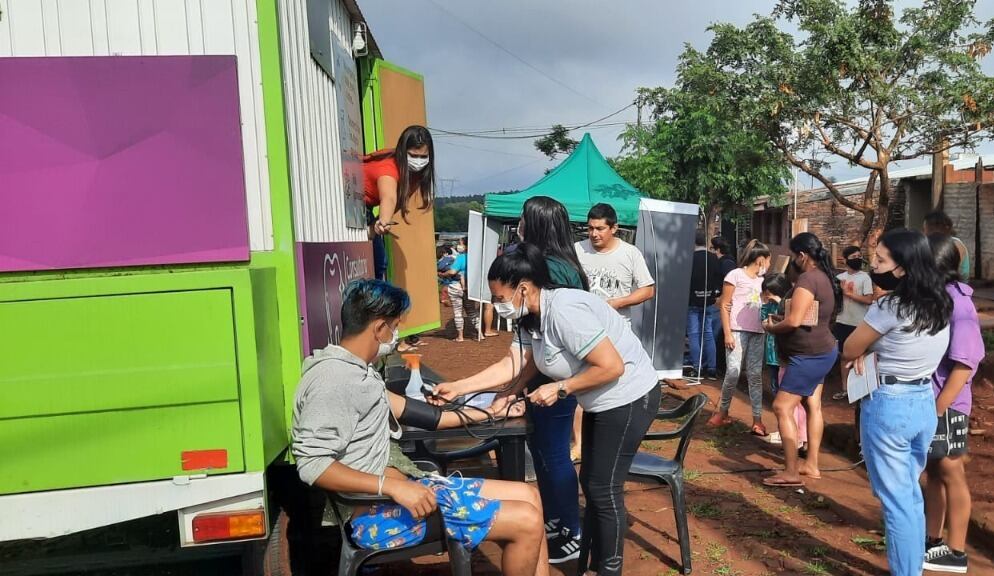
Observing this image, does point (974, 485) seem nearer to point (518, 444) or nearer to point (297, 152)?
point (518, 444)

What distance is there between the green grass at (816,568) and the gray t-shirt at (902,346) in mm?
1284

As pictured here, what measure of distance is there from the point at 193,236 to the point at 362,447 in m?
0.95

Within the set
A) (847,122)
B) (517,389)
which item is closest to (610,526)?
(517,389)

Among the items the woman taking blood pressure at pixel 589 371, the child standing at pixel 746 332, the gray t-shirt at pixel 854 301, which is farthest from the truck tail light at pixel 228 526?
the gray t-shirt at pixel 854 301

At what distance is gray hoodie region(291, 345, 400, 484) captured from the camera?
256 centimetres

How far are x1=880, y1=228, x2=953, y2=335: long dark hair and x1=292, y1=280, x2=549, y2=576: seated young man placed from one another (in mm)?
1765

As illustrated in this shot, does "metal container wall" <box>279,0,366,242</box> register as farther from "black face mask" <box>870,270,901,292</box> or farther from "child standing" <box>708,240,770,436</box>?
"child standing" <box>708,240,770,436</box>

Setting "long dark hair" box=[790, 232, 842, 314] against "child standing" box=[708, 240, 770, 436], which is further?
"child standing" box=[708, 240, 770, 436]

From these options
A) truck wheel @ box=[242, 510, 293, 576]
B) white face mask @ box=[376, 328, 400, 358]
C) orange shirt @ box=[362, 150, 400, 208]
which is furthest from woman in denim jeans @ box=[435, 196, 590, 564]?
orange shirt @ box=[362, 150, 400, 208]

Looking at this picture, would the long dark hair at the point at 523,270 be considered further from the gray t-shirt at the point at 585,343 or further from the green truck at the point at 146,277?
the green truck at the point at 146,277

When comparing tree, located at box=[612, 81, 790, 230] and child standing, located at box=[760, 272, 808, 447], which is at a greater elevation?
tree, located at box=[612, 81, 790, 230]

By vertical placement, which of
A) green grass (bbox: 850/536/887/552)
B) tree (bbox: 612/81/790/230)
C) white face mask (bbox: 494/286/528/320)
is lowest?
green grass (bbox: 850/536/887/552)

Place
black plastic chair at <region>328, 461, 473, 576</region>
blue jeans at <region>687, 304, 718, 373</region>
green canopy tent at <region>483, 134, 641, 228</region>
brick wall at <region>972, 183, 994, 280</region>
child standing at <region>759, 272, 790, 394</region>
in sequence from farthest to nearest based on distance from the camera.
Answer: brick wall at <region>972, 183, 994, 280</region> < green canopy tent at <region>483, 134, 641, 228</region> < blue jeans at <region>687, 304, 718, 373</region> < child standing at <region>759, 272, 790, 394</region> < black plastic chair at <region>328, 461, 473, 576</region>

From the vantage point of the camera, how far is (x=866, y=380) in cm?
331
